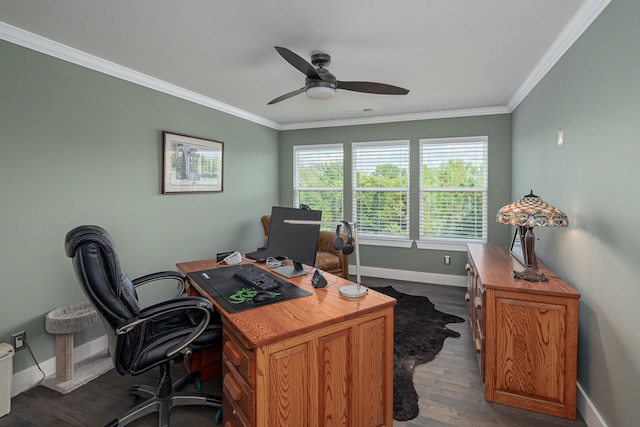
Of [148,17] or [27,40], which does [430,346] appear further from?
[27,40]

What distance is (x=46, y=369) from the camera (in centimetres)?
237

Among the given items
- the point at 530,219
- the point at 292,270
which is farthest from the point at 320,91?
the point at 530,219

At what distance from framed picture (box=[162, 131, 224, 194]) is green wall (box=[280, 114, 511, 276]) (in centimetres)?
157

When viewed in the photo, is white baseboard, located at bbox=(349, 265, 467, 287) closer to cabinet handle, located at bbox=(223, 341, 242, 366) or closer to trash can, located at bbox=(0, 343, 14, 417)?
cabinet handle, located at bbox=(223, 341, 242, 366)

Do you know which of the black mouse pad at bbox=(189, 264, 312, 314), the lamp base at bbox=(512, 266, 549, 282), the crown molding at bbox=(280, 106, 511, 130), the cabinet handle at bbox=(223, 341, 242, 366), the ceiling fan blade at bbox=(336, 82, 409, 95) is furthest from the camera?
the crown molding at bbox=(280, 106, 511, 130)

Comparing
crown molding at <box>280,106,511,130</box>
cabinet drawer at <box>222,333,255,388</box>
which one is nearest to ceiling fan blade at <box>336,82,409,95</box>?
cabinet drawer at <box>222,333,255,388</box>

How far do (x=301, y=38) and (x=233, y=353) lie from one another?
211cm

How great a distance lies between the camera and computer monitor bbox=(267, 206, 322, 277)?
2041 mm

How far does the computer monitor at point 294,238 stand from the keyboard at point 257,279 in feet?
0.57

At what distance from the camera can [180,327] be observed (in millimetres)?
1945

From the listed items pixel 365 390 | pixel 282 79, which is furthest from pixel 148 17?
pixel 365 390

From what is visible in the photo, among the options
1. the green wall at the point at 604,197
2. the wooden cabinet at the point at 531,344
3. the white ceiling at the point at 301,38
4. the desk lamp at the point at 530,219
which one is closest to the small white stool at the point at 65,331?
the white ceiling at the point at 301,38

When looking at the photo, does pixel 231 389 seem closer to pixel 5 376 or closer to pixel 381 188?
pixel 5 376

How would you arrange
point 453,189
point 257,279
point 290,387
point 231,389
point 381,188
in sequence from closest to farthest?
point 290,387
point 231,389
point 257,279
point 453,189
point 381,188
